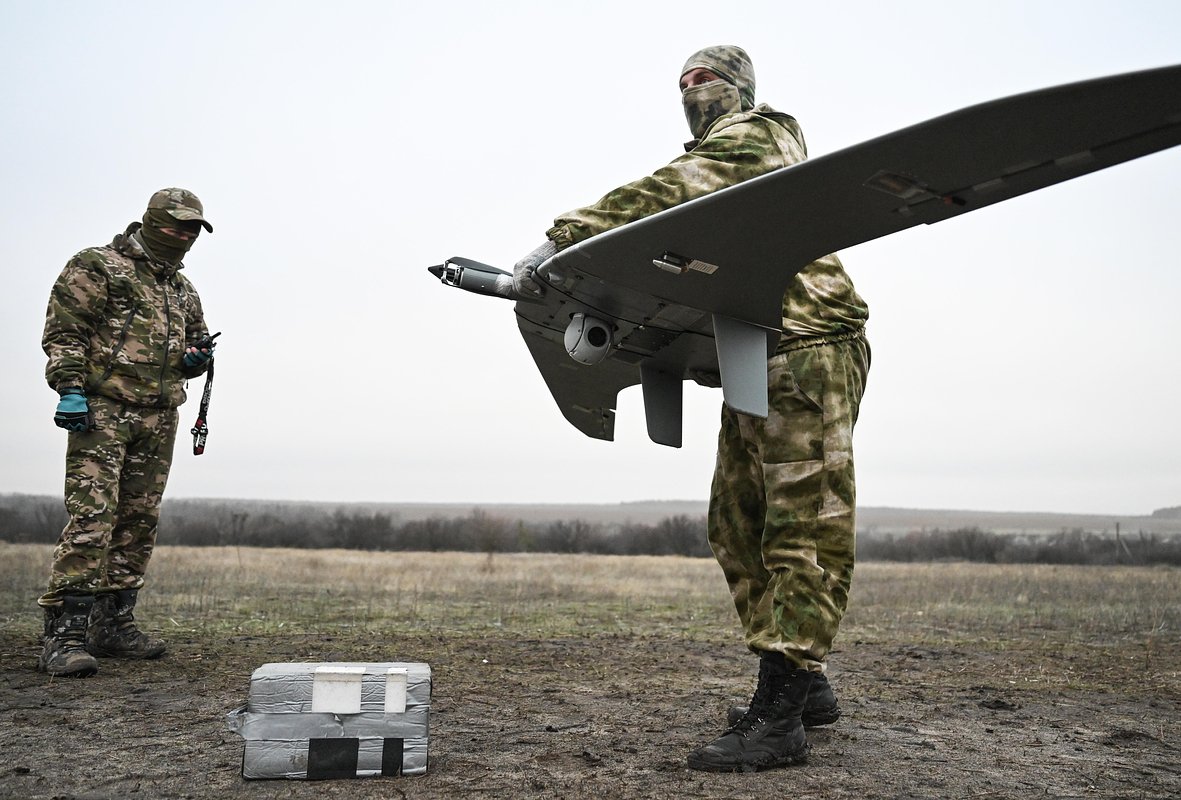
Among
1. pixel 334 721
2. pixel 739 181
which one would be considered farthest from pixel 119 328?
pixel 739 181

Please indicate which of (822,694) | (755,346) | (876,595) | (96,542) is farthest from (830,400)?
(876,595)

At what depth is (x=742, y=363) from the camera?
3566mm

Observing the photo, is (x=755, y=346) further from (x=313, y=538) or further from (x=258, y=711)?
(x=313, y=538)

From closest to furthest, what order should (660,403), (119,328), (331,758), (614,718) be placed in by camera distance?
1. (331,758)
2. (614,718)
3. (660,403)
4. (119,328)

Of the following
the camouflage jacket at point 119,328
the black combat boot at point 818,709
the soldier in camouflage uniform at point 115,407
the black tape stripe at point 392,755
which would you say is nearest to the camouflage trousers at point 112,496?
the soldier in camouflage uniform at point 115,407

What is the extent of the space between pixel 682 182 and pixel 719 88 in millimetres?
788

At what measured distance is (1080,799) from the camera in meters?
3.01

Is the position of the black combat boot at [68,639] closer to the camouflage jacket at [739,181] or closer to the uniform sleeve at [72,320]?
the uniform sleeve at [72,320]

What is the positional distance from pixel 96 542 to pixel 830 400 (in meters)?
4.38

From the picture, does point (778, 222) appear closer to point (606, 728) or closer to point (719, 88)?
point (719, 88)

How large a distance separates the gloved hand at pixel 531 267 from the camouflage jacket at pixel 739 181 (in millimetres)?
159

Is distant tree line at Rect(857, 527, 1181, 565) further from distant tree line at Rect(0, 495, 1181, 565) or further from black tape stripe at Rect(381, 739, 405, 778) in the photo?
black tape stripe at Rect(381, 739, 405, 778)

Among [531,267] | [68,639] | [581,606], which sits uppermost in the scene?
[531,267]

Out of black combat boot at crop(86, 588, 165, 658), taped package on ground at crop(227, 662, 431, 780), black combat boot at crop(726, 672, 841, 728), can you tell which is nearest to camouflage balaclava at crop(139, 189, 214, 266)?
black combat boot at crop(86, 588, 165, 658)
